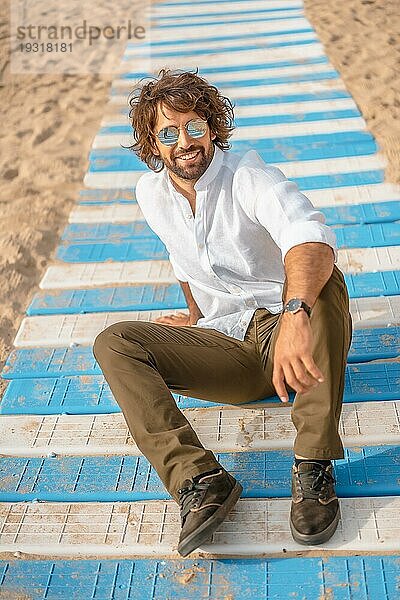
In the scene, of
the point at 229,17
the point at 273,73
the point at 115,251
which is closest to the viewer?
the point at 115,251

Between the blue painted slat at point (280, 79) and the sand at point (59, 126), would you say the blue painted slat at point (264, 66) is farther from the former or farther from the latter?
the blue painted slat at point (280, 79)

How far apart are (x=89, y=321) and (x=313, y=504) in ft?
4.49

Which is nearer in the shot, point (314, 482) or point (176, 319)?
point (314, 482)

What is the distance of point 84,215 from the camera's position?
13.5ft

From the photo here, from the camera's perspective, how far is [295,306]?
208 centimetres

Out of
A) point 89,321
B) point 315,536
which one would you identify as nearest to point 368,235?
point 89,321

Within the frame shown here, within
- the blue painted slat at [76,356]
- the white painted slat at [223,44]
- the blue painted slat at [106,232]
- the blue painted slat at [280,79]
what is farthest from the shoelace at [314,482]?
the white painted slat at [223,44]

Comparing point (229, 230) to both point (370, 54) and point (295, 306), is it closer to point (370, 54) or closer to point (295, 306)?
point (295, 306)

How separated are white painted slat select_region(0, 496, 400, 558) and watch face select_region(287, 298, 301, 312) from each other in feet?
1.79

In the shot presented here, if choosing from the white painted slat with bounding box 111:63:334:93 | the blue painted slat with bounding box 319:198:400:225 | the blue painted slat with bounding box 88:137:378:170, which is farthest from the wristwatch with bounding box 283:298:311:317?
the white painted slat with bounding box 111:63:334:93

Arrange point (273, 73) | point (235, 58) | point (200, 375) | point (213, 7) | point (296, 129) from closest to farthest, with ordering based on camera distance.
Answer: point (200, 375) → point (296, 129) → point (273, 73) → point (235, 58) → point (213, 7)

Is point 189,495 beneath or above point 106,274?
above

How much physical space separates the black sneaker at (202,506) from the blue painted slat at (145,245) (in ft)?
5.36

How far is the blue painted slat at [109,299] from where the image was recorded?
3.27 m
